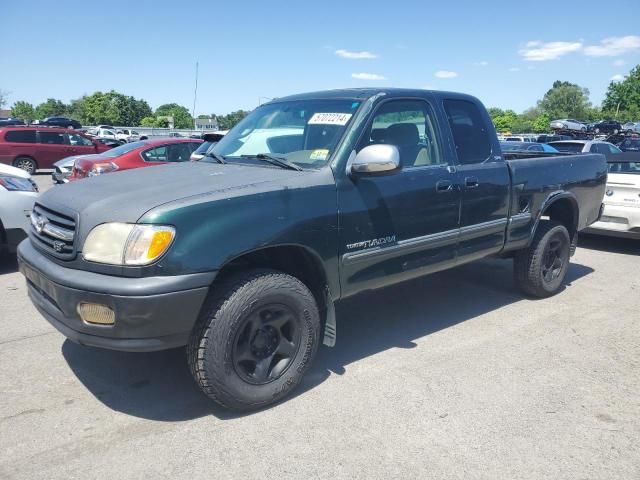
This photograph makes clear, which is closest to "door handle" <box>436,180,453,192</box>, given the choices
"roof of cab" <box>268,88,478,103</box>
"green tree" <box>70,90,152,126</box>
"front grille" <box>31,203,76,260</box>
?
"roof of cab" <box>268,88,478,103</box>

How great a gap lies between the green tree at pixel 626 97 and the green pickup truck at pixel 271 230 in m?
62.1

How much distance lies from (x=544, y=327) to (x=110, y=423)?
356cm

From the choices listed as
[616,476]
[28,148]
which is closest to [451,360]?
[616,476]

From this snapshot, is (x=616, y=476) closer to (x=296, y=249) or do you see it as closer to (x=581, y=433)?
(x=581, y=433)

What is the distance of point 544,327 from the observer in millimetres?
4676

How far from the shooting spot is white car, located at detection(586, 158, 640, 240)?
753 cm

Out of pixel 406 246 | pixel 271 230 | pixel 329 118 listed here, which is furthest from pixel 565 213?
pixel 271 230

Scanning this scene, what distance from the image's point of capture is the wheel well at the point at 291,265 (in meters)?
3.19

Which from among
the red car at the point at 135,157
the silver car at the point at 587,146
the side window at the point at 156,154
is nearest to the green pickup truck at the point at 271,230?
the red car at the point at 135,157

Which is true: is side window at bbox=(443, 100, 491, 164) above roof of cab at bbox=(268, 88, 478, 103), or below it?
below

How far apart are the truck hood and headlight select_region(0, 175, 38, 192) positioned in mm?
2971

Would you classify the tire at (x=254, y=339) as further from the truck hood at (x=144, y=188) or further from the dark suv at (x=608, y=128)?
the dark suv at (x=608, y=128)

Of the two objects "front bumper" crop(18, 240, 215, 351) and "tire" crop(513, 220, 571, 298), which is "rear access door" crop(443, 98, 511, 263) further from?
"front bumper" crop(18, 240, 215, 351)

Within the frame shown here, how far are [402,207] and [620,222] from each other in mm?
5376
